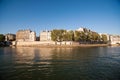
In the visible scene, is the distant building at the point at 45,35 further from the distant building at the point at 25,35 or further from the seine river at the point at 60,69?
the seine river at the point at 60,69

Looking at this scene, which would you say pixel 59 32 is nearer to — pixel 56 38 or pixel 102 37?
pixel 56 38

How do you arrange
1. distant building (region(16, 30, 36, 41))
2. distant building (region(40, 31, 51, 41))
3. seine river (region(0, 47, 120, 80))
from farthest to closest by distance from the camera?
distant building (region(16, 30, 36, 41)) < distant building (region(40, 31, 51, 41)) < seine river (region(0, 47, 120, 80))

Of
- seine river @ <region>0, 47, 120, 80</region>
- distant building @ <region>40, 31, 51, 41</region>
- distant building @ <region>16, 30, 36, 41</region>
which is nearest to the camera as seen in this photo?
seine river @ <region>0, 47, 120, 80</region>

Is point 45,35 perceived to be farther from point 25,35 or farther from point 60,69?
point 60,69

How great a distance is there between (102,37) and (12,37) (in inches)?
4032

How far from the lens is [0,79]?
1475 centimetres

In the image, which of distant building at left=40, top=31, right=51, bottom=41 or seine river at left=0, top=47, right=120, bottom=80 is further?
distant building at left=40, top=31, right=51, bottom=41

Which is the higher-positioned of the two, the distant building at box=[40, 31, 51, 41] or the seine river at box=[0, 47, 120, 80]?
the distant building at box=[40, 31, 51, 41]

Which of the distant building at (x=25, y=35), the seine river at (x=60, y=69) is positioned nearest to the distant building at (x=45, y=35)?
the distant building at (x=25, y=35)

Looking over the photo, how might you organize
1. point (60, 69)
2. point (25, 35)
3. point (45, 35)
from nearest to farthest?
point (60, 69), point (45, 35), point (25, 35)

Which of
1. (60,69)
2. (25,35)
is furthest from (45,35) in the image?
(60,69)

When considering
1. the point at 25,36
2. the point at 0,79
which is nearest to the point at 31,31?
the point at 25,36

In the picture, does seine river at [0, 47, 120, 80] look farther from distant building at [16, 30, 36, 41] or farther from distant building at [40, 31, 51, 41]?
distant building at [16, 30, 36, 41]

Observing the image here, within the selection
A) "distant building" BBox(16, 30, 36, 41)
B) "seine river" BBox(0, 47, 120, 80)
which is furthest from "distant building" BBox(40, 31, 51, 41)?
"seine river" BBox(0, 47, 120, 80)
